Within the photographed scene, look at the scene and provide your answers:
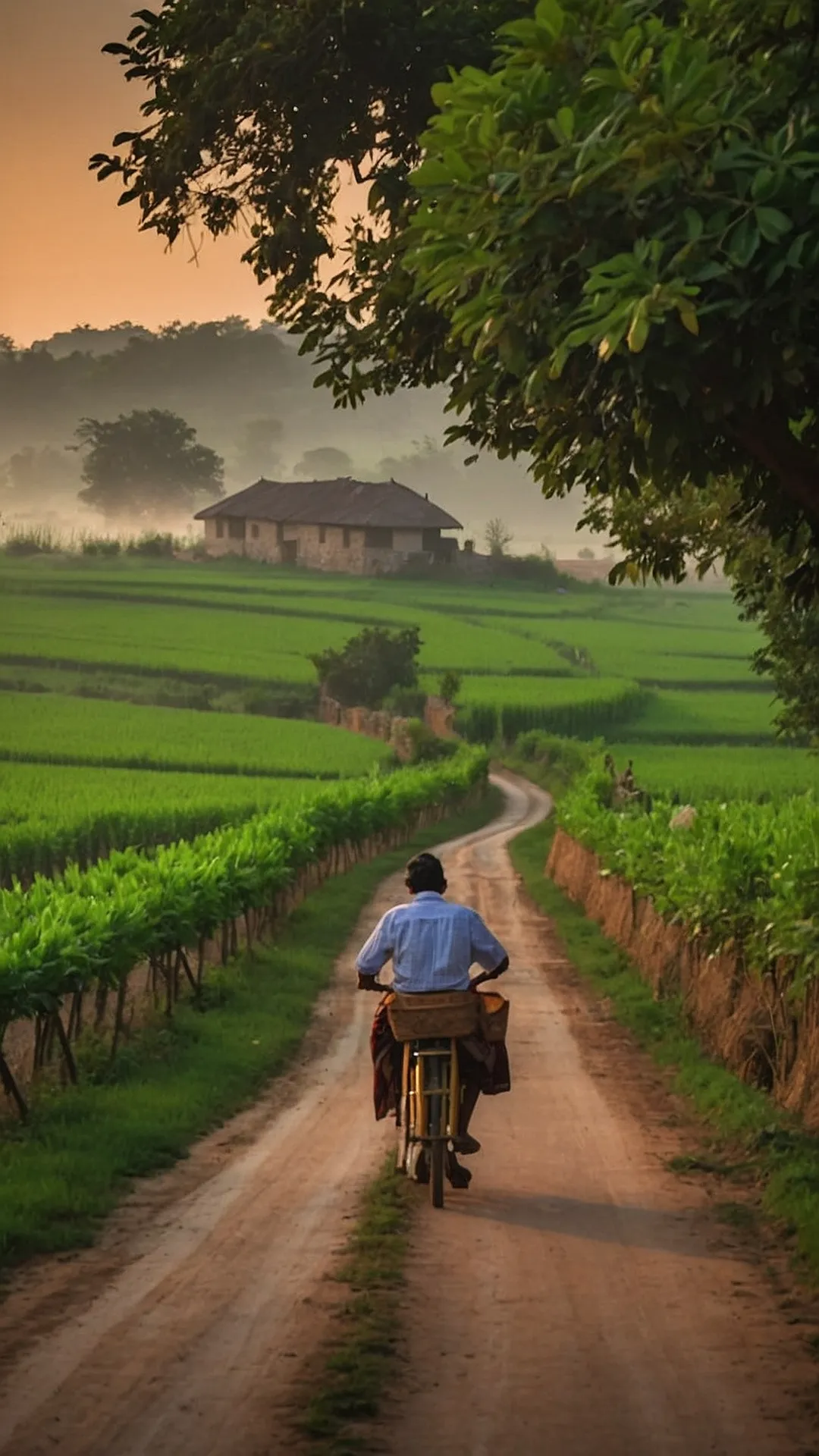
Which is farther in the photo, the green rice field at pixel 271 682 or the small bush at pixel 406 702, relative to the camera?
the small bush at pixel 406 702

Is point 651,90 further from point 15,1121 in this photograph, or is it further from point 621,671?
point 621,671

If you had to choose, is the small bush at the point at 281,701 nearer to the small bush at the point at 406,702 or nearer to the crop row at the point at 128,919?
the small bush at the point at 406,702

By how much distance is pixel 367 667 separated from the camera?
6469 centimetres

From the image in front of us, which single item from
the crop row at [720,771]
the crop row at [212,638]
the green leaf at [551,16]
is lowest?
the crop row at [720,771]

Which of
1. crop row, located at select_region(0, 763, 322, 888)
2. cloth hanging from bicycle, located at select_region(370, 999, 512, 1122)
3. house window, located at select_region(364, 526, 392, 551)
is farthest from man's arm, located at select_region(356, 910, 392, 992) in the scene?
house window, located at select_region(364, 526, 392, 551)

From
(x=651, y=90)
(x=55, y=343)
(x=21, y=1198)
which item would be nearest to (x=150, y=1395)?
(x=21, y=1198)

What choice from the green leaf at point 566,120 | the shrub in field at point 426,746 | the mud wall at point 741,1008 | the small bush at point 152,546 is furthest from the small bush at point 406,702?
the green leaf at point 566,120

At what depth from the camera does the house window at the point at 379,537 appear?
10006 centimetres

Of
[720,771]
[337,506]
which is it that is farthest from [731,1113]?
[337,506]

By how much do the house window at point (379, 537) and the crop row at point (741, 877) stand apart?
7841 centimetres

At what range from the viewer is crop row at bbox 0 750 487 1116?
12516 mm

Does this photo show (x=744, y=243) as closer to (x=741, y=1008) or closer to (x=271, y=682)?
(x=741, y=1008)

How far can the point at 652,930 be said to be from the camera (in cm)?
1900

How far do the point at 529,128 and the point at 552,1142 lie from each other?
6214 mm
